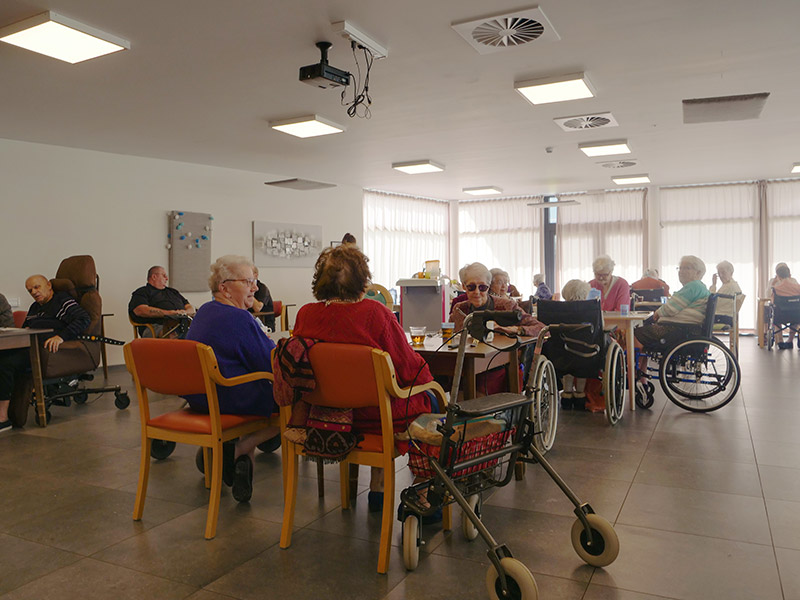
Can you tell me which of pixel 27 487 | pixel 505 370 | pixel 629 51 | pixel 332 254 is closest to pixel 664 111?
pixel 629 51

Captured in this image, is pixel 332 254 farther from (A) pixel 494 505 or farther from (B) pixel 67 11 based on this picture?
(B) pixel 67 11

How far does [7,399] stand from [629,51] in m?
5.24

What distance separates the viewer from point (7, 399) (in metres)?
4.62

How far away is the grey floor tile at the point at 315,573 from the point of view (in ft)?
7.10

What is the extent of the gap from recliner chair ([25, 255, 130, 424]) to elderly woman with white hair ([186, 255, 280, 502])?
101 inches

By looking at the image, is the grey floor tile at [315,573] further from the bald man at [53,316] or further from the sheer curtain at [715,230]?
the sheer curtain at [715,230]

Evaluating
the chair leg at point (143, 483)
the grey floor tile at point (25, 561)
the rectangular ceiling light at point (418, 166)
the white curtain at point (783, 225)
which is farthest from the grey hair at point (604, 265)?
the white curtain at point (783, 225)

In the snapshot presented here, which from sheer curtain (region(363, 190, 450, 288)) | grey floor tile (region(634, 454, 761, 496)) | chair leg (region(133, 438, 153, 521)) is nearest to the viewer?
chair leg (region(133, 438, 153, 521))

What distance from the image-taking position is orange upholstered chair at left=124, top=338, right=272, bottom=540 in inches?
103

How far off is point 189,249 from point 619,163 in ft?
20.5

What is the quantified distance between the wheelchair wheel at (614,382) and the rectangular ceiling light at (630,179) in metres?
6.50

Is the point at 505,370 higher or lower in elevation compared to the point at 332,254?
lower

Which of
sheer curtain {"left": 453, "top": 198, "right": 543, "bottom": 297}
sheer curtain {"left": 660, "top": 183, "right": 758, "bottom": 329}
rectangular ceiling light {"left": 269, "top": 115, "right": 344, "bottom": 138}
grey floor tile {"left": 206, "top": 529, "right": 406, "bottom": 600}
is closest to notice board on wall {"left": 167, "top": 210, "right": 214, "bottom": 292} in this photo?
rectangular ceiling light {"left": 269, "top": 115, "right": 344, "bottom": 138}

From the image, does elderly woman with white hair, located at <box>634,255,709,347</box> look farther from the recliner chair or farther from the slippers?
the recliner chair
